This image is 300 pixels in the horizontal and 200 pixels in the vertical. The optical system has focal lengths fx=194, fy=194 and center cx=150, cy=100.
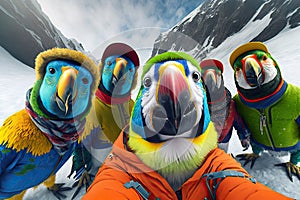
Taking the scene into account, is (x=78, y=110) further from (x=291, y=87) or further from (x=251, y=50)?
(x=291, y=87)

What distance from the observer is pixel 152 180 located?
865 millimetres

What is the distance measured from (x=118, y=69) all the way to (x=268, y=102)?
132 cm

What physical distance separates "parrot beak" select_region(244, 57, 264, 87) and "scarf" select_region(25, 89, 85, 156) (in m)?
1.36

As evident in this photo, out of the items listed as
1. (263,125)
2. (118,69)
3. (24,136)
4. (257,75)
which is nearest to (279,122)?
(263,125)

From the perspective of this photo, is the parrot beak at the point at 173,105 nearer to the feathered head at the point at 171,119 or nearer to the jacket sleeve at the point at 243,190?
the feathered head at the point at 171,119

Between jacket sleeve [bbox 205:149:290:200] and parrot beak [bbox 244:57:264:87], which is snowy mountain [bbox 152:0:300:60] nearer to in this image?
parrot beak [bbox 244:57:264:87]

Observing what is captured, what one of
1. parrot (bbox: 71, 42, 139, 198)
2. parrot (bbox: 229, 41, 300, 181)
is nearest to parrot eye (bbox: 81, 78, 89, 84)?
parrot (bbox: 71, 42, 139, 198)

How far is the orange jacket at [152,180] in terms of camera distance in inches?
29.3

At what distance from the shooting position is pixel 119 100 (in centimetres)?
186

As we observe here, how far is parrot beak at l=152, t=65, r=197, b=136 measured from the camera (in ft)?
2.35

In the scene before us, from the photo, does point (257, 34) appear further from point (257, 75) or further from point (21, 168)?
point (21, 168)

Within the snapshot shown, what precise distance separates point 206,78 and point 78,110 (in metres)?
1.11

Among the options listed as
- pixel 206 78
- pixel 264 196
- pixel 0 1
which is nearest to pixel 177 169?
pixel 264 196

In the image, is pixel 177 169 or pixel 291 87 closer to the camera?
pixel 177 169
